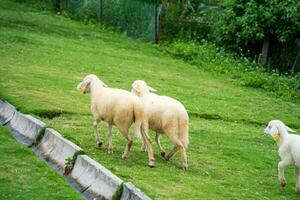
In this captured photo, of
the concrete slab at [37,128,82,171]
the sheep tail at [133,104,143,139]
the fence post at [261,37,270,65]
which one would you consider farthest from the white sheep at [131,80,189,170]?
the fence post at [261,37,270,65]

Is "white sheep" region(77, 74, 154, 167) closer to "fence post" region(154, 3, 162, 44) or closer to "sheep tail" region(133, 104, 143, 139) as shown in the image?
"sheep tail" region(133, 104, 143, 139)

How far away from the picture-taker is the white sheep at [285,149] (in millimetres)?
10988

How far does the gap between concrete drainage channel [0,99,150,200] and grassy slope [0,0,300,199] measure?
37cm

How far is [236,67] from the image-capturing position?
26016 millimetres

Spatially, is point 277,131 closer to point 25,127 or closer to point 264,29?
point 25,127

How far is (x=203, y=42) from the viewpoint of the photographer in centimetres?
2905

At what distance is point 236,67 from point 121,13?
801 centimetres

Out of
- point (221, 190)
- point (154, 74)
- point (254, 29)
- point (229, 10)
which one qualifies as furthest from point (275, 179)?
point (229, 10)

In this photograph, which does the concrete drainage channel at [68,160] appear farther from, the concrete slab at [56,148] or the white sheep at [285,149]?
the white sheep at [285,149]

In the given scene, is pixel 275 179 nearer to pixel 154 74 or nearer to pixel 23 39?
pixel 154 74

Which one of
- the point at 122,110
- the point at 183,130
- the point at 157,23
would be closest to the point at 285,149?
the point at 183,130

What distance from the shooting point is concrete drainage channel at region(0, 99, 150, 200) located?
31.0 ft

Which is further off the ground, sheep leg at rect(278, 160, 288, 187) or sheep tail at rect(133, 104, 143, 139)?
sheep tail at rect(133, 104, 143, 139)

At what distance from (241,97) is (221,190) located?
11208 mm
